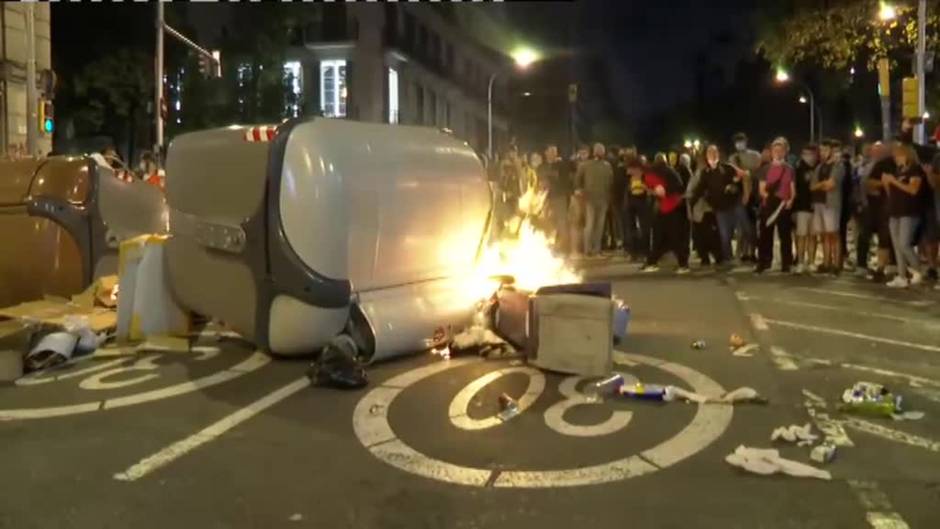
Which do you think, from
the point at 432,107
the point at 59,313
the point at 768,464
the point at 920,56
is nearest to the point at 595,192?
the point at 920,56

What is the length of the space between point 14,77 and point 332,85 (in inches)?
1125

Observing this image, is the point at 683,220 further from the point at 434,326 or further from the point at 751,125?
the point at 751,125

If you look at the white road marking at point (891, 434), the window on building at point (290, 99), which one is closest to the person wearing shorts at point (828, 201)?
the white road marking at point (891, 434)

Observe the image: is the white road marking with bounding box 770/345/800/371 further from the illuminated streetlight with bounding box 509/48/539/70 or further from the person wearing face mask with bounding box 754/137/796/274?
the illuminated streetlight with bounding box 509/48/539/70

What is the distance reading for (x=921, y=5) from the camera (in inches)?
685

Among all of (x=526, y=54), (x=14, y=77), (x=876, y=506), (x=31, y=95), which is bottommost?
(x=876, y=506)

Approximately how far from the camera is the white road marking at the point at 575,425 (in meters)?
5.56

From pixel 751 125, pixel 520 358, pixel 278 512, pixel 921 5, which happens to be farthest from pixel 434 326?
pixel 751 125

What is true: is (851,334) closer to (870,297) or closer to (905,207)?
(870,297)

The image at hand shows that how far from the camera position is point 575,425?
5676 millimetres

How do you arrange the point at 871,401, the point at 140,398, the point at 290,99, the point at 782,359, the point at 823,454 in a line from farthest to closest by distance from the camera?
the point at 290,99 → the point at 782,359 → the point at 140,398 → the point at 871,401 → the point at 823,454

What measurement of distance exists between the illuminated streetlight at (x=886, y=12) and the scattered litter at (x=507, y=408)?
1483cm

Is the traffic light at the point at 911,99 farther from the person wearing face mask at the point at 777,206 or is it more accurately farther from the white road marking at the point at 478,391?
the white road marking at the point at 478,391

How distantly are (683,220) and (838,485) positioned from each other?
9437mm
